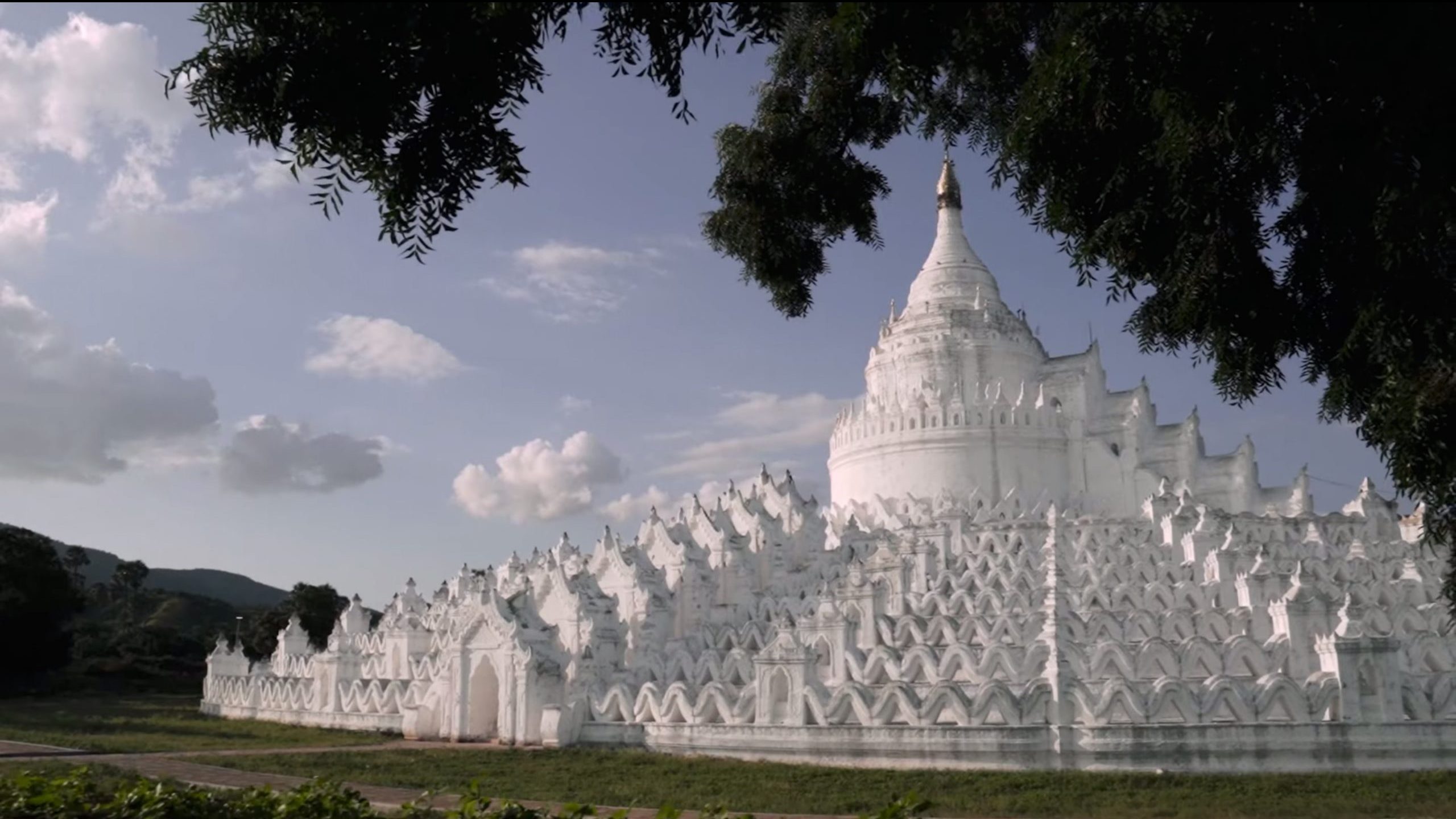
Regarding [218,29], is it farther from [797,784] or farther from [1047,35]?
[797,784]

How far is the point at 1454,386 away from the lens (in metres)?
8.61

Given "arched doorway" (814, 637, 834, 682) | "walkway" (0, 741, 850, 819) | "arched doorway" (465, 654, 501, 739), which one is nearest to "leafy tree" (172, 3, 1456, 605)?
"walkway" (0, 741, 850, 819)

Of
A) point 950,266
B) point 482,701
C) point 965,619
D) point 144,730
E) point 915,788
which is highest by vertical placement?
point 950,266

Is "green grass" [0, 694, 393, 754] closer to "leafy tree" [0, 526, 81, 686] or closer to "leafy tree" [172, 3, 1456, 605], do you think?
"leafy tree" [0, 526, 81, 686]

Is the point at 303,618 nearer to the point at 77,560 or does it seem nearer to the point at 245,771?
the point at 77,560

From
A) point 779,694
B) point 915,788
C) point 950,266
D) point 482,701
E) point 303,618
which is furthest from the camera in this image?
point 303,618

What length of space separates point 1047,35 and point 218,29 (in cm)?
682

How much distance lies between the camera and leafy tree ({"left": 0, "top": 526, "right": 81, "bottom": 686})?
50750mm

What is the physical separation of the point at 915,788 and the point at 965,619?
8.74 m

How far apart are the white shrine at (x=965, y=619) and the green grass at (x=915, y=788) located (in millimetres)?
863

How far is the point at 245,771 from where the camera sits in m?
19.7

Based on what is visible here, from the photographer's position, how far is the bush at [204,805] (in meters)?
8.74

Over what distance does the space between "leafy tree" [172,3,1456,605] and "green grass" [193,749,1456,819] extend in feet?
21.1

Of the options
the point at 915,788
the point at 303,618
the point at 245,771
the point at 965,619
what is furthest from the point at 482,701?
the point at 303,618
